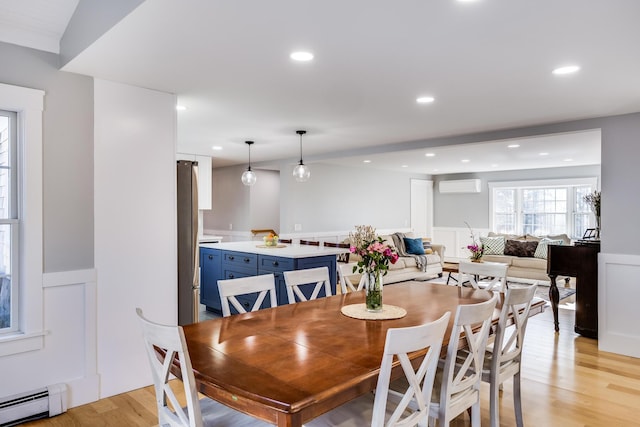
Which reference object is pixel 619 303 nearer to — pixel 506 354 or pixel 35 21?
pixel 506 354

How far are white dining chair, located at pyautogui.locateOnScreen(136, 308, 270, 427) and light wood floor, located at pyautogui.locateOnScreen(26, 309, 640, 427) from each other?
112cm

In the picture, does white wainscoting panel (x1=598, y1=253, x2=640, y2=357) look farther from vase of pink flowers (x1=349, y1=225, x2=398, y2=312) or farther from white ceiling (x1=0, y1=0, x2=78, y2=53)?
white ceiling (x1=0, y1=0, x2=78, y2=53)

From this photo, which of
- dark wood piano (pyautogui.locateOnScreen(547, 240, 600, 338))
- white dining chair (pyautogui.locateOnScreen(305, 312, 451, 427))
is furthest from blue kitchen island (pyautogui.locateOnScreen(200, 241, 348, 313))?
white dining chair (pyautogui.locateOnScreen(305, 312, 451, 427))

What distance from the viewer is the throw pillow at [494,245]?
836cm

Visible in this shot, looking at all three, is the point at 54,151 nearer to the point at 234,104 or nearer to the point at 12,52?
the point at 12,52

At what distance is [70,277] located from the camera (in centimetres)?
275

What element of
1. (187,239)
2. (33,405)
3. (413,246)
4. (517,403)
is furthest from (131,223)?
(413,246)

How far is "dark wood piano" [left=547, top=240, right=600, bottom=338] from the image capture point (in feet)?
14.1

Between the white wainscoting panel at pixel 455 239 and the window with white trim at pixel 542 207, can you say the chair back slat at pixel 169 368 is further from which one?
the white wainscoting panel at pixel 455 239

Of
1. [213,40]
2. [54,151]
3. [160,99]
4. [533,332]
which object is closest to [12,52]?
[54,151]

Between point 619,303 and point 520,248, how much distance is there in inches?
167

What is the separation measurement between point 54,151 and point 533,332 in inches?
194

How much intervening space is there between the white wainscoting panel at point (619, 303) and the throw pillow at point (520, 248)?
13.3 feet

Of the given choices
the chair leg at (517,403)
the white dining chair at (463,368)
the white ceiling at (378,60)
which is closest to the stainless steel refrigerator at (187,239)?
the white ceiling at (378,60)
